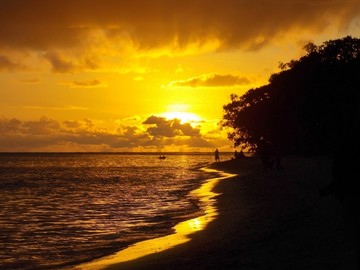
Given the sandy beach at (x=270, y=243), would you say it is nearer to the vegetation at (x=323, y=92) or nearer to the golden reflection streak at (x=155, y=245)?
the golden reflection streak at (x=155, y=245)

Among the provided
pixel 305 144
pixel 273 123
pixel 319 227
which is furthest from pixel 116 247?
pixel 273 123

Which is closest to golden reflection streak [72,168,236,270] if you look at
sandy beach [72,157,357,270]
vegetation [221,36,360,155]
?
sandy beach [72,157,357,270]

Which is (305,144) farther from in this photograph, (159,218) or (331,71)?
(159,218)

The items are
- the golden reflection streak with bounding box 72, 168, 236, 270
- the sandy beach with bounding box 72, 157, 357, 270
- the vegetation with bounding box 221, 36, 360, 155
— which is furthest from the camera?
the vegetation with bounding box 221, 36, 360, 155

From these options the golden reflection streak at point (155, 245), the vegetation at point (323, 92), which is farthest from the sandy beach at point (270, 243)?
the vegetation at point (323, 92)

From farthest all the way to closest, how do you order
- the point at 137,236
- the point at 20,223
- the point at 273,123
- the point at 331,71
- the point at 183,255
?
the point at 273,123
the point at 331,71
the point at 20,223
the point at 137,236
the point at 183,255

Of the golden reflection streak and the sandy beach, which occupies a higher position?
the sandy beach

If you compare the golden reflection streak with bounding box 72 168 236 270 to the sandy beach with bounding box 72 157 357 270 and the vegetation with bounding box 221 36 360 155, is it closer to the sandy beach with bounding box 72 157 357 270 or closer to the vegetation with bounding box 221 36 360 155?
the sandy beach with bounding box 72 157 357 270

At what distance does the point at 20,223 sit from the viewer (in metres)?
23.1

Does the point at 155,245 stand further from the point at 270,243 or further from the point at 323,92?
the point at 323,92

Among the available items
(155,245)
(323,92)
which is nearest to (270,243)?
(155,245)

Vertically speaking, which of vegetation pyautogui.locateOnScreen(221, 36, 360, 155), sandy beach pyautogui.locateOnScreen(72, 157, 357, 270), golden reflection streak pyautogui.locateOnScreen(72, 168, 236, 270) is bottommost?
golden reflection streak pyautogui.locateOnScreen(72, 168, 236, 270)

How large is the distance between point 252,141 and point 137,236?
54.3m

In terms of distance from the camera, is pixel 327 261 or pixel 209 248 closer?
pixel 327 261
